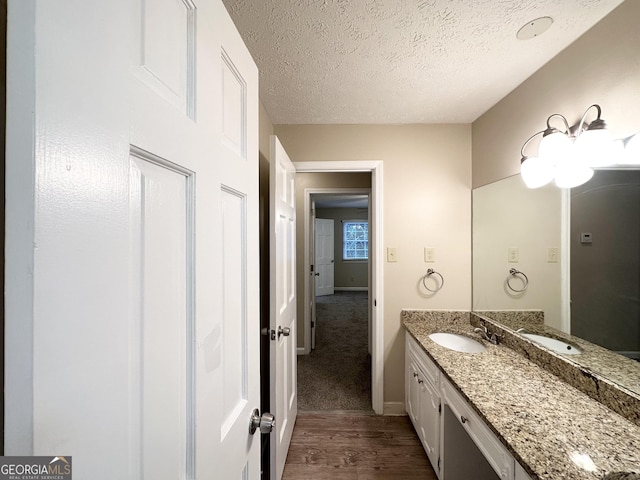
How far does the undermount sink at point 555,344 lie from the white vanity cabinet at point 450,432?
57 cm

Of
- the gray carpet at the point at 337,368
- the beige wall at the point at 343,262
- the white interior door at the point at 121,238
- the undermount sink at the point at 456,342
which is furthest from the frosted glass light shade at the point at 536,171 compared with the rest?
the beige wall at the point at 343,262

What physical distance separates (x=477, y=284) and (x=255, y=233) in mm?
1909

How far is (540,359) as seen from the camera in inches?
53.2

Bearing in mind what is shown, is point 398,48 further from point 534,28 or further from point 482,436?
point 482,436

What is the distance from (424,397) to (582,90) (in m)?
1.86

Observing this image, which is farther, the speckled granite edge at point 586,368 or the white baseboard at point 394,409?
the white baseboard at point 394,409

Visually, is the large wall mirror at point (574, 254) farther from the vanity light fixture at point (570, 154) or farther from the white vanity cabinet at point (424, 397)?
the white vanity cabinet at point (424, 397)

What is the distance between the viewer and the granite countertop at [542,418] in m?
0.75

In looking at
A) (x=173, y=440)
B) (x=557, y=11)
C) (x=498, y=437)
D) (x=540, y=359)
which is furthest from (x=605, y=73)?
(x=173, y=440)

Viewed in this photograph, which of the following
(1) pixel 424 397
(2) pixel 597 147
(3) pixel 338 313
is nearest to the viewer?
(2) pixel 597 147

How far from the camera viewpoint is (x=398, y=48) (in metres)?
1.26
